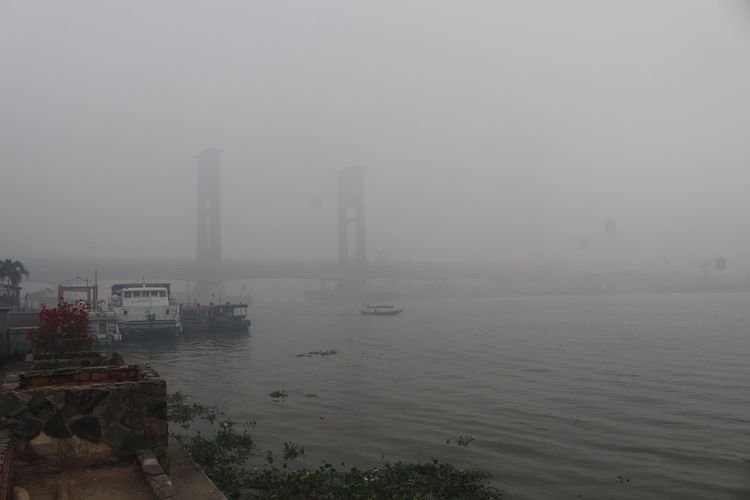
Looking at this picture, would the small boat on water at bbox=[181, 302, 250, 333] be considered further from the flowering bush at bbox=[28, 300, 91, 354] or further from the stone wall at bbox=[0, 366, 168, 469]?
the stone wall at bbox=[0, 366, 168, 469]

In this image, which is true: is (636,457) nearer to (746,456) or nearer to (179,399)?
(746,456)

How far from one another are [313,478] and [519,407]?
40.2ft

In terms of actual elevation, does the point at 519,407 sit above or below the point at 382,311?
above

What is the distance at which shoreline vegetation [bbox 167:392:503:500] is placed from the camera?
11078 mm

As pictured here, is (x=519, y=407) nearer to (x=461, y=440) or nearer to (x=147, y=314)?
(x=461, y=440)

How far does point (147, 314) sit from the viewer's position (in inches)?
1972

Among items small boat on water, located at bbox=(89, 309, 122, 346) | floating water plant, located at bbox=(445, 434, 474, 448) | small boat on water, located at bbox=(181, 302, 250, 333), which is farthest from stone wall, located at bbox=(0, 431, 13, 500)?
small boat on water, located at bbox=(181, 302, 250, 333)

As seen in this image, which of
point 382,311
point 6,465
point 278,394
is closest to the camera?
point 6,465

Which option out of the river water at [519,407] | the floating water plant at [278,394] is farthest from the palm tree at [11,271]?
the floating water plant at [278,394]

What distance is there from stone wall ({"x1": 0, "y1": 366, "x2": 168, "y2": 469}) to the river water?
6734 mm

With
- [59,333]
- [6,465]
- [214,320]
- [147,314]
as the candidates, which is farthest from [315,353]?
[6,465]

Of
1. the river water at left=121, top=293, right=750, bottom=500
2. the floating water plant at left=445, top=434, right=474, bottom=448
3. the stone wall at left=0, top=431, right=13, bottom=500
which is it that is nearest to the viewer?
the stone wall at left=0, top=431, right=13, bottom=500

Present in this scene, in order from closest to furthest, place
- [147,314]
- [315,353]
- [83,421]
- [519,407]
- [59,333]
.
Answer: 1. [83,421]
2. [59,333]
3. [519,407]
4. [315,353]
5. [147,314]

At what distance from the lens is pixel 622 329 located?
64.1 m
